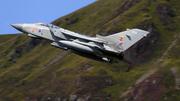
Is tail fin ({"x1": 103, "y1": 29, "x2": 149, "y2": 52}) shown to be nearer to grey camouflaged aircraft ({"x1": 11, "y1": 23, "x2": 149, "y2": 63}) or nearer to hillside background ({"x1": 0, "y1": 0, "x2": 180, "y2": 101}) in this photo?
grey camouflaged aircraft ({"x1": 11, "y1": 23, "x2": 149, "y2": 63})

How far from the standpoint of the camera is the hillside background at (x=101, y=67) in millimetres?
62844

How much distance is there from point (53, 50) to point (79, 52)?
209 ft

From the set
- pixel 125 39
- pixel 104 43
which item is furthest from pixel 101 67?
pixel 104 43

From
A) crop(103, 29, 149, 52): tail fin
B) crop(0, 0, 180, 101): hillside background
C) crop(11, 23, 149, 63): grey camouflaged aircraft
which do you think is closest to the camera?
crop(11, 23, 149, 63): grey camouflaged aircraft

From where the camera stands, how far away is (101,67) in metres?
70.6

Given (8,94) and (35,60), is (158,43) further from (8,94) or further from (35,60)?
(8,94)

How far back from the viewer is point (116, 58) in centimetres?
2788

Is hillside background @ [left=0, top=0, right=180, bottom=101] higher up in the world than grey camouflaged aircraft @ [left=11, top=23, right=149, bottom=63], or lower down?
lower down

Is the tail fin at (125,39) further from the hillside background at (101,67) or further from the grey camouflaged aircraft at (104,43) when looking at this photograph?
Result: the hillside background at (101,67)

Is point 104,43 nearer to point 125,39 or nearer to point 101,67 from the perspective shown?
point 125,39

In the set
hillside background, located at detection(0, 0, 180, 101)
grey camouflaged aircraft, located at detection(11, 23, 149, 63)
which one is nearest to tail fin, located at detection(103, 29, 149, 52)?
grey camouflaged aircraft, located at detection(11, 23, 149, 63)

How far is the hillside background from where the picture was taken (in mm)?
62844

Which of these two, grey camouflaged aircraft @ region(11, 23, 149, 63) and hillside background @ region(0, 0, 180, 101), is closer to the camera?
grey camouflaged aircraft @ region(11, 23, 149, 63)

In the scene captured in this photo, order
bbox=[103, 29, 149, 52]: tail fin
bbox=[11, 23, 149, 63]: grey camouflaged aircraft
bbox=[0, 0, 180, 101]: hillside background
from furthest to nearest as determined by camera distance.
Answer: bbox=[0, 0, 180, 101]: hillside background
bbox=[103, 29, 149, 52]: tail fin
bbox=[11, 23, 149, 63]: grey camouflaged aircraft
